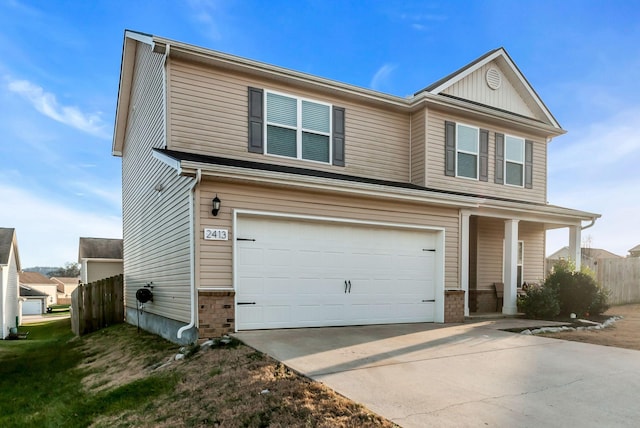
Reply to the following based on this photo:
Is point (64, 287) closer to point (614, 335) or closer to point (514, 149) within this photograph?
point (514, 149)

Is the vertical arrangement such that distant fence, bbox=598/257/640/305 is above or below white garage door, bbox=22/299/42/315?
above

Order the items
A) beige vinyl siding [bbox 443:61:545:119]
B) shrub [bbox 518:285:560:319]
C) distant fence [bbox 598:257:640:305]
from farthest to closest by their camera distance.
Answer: distant fence [bbox 598:257:640:305] → beige vinyl siding [bbox 443:61:545:119] → shrub [bbox 518:285:560:319]

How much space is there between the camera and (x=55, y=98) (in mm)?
15930

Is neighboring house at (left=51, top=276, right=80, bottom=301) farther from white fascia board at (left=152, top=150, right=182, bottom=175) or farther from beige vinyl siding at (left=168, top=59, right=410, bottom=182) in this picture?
white fascia board at (left=152, top=150, right=182, bottom=175)

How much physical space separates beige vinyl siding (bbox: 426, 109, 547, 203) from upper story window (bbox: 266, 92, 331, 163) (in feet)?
9.81

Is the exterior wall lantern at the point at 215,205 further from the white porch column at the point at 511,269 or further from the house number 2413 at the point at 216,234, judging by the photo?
the white porch column at the point at 511,269

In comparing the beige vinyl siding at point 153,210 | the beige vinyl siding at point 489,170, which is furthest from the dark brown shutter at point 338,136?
the beige vinyl siding at point 153,210

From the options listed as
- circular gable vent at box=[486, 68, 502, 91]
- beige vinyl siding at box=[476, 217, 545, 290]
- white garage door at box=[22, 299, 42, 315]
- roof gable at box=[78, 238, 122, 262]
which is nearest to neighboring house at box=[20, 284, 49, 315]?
white garage door at box=[22, 299, 42, 315]

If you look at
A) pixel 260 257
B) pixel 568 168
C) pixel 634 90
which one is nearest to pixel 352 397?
pixel 260 257

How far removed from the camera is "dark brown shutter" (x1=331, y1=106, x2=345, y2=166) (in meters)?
9.80

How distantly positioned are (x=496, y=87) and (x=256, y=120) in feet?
25.8

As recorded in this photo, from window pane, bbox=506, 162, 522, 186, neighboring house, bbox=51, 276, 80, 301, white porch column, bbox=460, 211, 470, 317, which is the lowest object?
neighboring house, bbox=51, 276, 80, 301

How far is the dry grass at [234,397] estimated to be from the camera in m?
3.51

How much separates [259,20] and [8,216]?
24.8 meters
